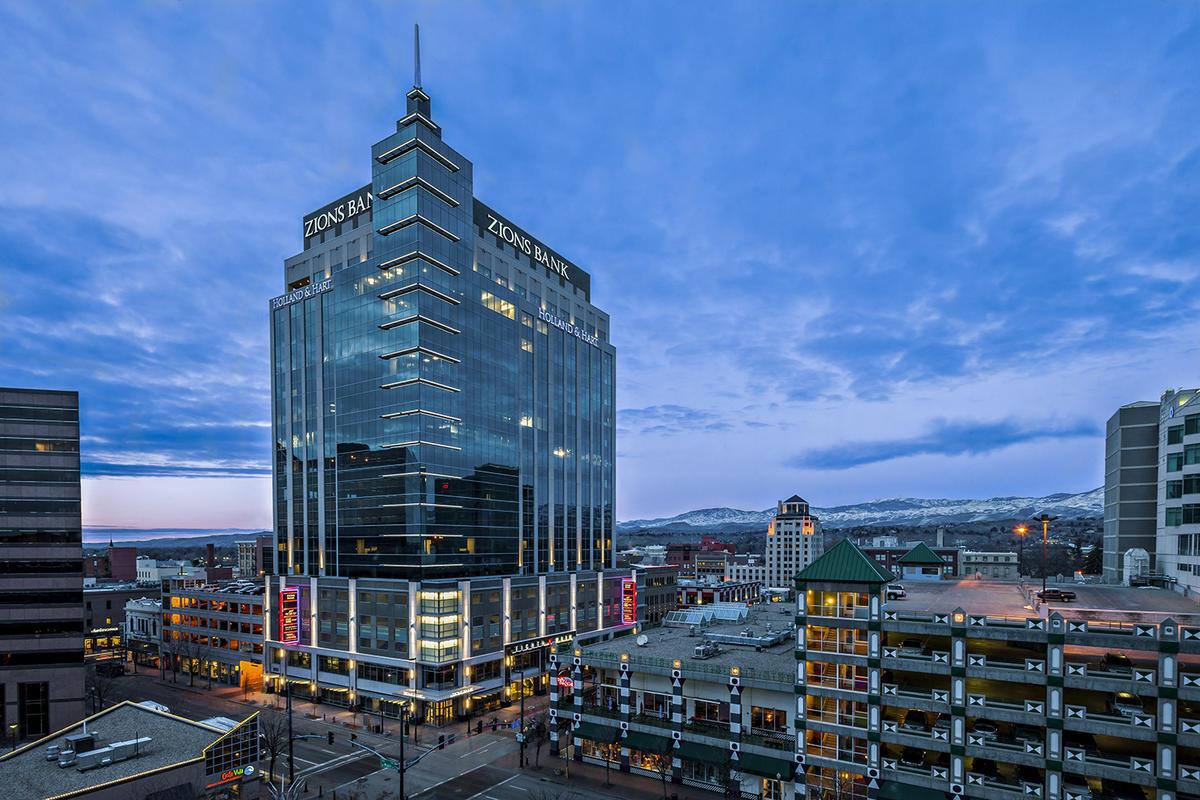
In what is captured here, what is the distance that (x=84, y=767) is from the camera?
145 feet

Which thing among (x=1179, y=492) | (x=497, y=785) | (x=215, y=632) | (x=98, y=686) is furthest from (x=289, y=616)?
(x=1179, y=492)

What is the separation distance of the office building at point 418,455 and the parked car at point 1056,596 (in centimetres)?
6570

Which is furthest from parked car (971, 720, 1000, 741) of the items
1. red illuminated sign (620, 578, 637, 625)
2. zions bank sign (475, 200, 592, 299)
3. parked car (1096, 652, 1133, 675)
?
zions bank sign (475, 200, 592, 299)

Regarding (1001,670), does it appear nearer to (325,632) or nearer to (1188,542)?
(1188,542)

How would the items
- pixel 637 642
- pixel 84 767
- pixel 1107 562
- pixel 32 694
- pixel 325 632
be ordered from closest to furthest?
pixel 84 767 < pixel 637 642 < pixel 32 694 < pixel 1107 562 < pixel 325 632

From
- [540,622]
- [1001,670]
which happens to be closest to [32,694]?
[540,622]

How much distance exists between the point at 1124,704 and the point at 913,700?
45.4ft

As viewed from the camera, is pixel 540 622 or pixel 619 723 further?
pixel 540 622

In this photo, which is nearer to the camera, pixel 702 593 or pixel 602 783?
pixel 602 783

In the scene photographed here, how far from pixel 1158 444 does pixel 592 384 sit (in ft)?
296

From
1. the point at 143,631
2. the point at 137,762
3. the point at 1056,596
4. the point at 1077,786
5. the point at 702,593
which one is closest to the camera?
the point at 1077,786

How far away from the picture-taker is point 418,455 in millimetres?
89000

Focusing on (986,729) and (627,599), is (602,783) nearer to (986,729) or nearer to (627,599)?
(986,729)

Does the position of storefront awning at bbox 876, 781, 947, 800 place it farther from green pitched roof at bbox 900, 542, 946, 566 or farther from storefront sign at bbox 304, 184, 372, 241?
storefront sign at bbox 304, 184, 372, 241
